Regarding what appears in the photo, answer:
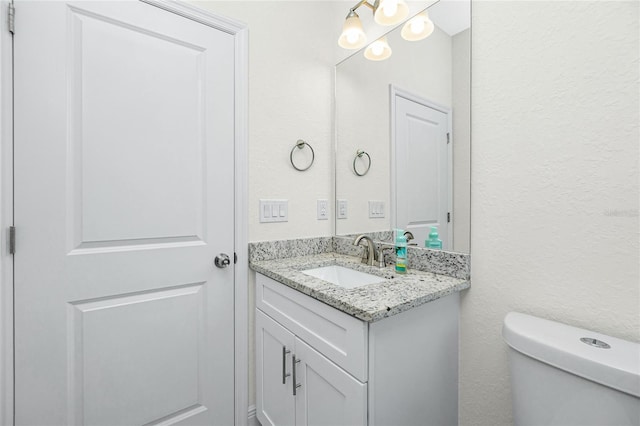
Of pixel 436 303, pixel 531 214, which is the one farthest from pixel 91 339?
pixel 531 214

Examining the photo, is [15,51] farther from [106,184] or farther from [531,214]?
[531,214]

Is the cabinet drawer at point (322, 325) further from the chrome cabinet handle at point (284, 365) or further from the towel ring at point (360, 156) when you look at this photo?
the towel ring at point (360, 156)

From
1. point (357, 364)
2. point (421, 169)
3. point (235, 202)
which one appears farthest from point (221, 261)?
point (421, 169)

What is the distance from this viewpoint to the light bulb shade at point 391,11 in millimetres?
1266

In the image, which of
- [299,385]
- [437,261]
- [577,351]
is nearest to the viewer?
[577,351]

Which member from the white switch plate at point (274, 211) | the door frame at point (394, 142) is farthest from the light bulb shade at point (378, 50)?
the white switch plate at point (274, 211)

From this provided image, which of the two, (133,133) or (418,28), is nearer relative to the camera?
(133,133)

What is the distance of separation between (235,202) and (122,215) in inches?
17.5

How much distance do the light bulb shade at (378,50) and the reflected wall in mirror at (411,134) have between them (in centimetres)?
3

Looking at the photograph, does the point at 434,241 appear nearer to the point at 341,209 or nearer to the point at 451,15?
the point at 341,209

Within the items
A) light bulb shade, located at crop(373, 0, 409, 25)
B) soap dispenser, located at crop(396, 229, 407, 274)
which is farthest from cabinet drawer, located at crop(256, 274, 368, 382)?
light bulb shade, located at crop(373, 0, 409, 25)

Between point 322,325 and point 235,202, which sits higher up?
point 235,202

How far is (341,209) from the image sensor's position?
1.66 m

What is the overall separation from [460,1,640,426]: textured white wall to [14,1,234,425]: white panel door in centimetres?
106
